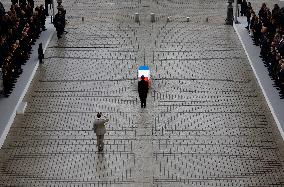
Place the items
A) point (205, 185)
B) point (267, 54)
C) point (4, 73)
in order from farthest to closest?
point (267, 54) < point (4, 73) < point (205, 185)

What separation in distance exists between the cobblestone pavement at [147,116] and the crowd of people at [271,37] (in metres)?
0.89

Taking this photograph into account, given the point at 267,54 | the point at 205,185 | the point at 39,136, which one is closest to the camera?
the point at 205,185

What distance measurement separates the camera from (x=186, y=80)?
1030 inches

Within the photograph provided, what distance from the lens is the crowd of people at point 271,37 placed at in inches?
993

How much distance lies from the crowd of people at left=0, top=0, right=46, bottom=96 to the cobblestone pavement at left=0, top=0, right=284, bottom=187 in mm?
932

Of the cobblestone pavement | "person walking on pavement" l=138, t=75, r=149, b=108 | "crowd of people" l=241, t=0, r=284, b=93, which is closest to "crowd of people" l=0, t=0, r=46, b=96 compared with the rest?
the cobblestone pavement

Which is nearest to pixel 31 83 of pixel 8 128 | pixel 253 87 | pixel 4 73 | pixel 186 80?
pixel 4 73

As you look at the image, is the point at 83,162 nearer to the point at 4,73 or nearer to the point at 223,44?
the point at 4,73

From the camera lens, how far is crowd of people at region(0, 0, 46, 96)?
81.2 feet

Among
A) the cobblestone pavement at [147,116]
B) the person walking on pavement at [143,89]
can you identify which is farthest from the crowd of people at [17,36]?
the person walking on pavement at [143,89]

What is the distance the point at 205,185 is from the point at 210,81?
772cm

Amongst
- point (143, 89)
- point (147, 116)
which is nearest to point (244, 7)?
point (143, 89)

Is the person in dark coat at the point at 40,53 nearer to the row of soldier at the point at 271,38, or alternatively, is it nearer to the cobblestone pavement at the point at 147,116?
the cobblestone pavement at the point at 147,116

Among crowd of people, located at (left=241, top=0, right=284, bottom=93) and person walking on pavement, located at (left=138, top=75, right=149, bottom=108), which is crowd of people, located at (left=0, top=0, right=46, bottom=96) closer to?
person walking on pavement, located at (left=138, top=75, right=149, bottom=108)
